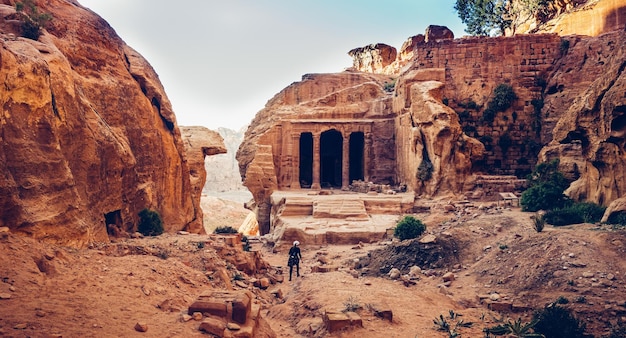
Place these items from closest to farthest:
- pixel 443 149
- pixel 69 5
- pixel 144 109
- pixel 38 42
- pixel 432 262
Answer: pixel 38 42
pixel 432 262
pixel 69 5
pixel 144 109
pixel 443 149

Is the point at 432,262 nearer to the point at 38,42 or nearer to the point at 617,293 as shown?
the point at 617,293

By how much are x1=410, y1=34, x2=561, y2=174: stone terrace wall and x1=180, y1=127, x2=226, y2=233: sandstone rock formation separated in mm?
16318

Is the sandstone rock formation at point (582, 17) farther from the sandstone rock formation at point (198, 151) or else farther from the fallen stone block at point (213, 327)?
the fallen stone block at point (213, 327)

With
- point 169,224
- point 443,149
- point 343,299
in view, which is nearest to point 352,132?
point 443,149

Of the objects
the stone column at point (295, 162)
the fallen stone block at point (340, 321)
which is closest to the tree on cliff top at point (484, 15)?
the stone column at point (295, 162)

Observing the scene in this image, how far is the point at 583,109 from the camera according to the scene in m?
17.0

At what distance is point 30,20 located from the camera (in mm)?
12727

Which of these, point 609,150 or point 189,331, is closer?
point 189,331

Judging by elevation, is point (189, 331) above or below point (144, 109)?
below

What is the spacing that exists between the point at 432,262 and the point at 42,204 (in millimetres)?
11987

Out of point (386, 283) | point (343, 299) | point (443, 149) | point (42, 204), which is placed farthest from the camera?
point (443, 149)

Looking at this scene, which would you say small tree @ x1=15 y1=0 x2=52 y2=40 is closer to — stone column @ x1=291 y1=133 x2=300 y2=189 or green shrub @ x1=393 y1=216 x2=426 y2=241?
green shrub @ x1=393 y1=216 x2=426 y2=241

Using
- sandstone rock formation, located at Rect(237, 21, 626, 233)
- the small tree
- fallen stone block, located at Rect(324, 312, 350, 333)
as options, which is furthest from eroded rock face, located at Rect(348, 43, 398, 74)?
fallen stone block, located at Rect(324, 312, 350, 333)

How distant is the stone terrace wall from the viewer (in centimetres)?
3014
